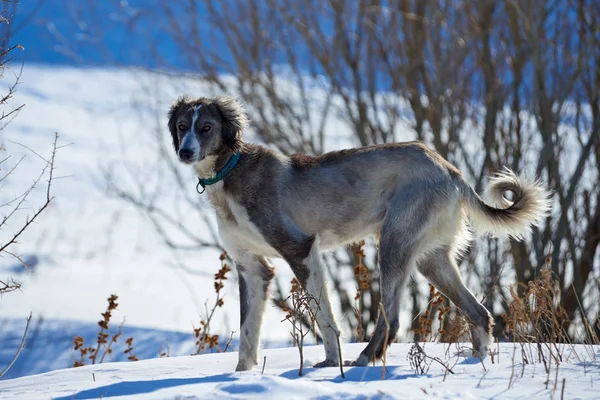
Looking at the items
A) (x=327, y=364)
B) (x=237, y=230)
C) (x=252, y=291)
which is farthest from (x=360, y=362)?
(x=237, y=230)

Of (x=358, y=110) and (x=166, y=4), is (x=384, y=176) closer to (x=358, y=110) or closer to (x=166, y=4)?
(x=358, y=110)

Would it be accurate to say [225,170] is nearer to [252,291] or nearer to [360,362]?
[252,291]

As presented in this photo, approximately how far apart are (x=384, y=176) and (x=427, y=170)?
0.30 m

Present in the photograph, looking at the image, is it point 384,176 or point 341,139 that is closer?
point 384,176

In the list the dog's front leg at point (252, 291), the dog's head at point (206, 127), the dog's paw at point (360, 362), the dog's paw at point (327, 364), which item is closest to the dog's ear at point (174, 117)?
the dog's head at point (206, 127)

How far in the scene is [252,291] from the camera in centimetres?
568

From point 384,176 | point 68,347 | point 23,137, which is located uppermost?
point 23,137

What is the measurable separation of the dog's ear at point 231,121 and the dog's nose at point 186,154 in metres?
0.37

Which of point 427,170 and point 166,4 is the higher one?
point 166,4

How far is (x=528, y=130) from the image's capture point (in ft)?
36.2

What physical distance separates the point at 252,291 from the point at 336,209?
0.84 m

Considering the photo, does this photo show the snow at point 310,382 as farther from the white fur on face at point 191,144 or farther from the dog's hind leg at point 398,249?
the white fur on face at point 191,144

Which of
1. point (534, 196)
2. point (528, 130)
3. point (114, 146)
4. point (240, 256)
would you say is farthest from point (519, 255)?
point (114, 146)

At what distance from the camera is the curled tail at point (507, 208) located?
5.62m
